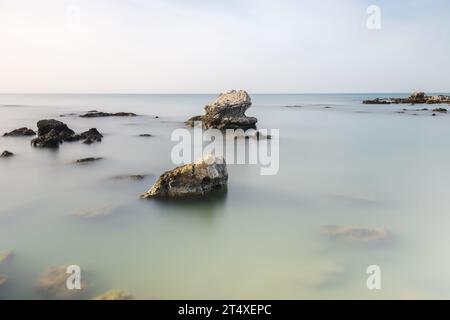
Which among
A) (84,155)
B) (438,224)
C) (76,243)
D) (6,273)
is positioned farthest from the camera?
(84,155)

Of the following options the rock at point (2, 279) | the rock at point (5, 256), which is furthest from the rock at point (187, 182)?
the rock at point (2, 279)

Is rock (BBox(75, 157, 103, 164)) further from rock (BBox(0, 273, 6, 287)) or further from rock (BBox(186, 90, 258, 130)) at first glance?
rock (BBox(186, 90, 258, 130))

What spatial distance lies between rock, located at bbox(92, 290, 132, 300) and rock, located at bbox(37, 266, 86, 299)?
1.33 ft

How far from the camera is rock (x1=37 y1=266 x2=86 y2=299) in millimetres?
6137

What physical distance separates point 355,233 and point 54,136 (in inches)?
744

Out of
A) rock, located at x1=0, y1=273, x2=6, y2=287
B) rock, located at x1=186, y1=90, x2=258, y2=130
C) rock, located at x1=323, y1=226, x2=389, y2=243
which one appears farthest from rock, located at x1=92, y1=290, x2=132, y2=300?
rock, located at x1=186, y1=90, x2=258, y2=130

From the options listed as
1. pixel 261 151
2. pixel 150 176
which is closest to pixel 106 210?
pixel 150 176

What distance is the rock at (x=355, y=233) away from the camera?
8.27m

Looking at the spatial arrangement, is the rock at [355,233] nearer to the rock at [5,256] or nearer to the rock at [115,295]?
the rock at [115,295]

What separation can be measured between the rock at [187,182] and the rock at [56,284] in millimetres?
4292

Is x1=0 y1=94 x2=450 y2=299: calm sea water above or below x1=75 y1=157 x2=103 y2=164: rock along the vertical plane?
below

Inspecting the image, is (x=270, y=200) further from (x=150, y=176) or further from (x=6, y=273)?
(x=6, y=273)
